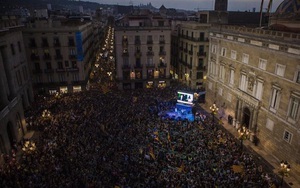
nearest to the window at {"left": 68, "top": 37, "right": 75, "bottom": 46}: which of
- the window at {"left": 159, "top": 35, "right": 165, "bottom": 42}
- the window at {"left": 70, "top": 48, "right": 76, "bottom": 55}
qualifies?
the window at {"left": 70, "top": 48, "right": 76, "bottom": 55}

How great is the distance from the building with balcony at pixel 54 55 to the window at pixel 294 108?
119ft

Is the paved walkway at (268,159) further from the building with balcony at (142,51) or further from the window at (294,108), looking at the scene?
the building with balcony at (142,51)

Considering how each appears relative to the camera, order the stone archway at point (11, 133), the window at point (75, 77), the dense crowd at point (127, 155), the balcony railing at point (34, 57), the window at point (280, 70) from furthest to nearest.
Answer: the window at point (75, 77)
the balcony railing at point (34, 57)
the stone archway at point (11, 133)
the window at point (280, 70)
the dense crowd at point (127, 155)

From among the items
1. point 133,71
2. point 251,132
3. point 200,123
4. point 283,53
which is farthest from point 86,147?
A: point 133,71

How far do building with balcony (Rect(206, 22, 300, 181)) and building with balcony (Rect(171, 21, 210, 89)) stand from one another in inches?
306

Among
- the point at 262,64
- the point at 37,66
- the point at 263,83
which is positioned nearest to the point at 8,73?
the point at 37,66

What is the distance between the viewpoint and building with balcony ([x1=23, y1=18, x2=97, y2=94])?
4347cm

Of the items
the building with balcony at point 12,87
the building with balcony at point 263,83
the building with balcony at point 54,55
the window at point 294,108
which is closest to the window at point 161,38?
the building with balcony at point 263,83

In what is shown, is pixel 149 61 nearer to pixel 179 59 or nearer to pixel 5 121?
pixel 179 59

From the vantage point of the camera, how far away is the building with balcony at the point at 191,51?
156ft

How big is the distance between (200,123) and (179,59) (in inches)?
1053

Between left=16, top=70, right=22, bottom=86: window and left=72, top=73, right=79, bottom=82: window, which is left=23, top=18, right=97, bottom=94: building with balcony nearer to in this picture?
left=72, top=73, right=79, bottom=82: window

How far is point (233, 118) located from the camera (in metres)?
35.1

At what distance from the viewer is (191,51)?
49.4 m
